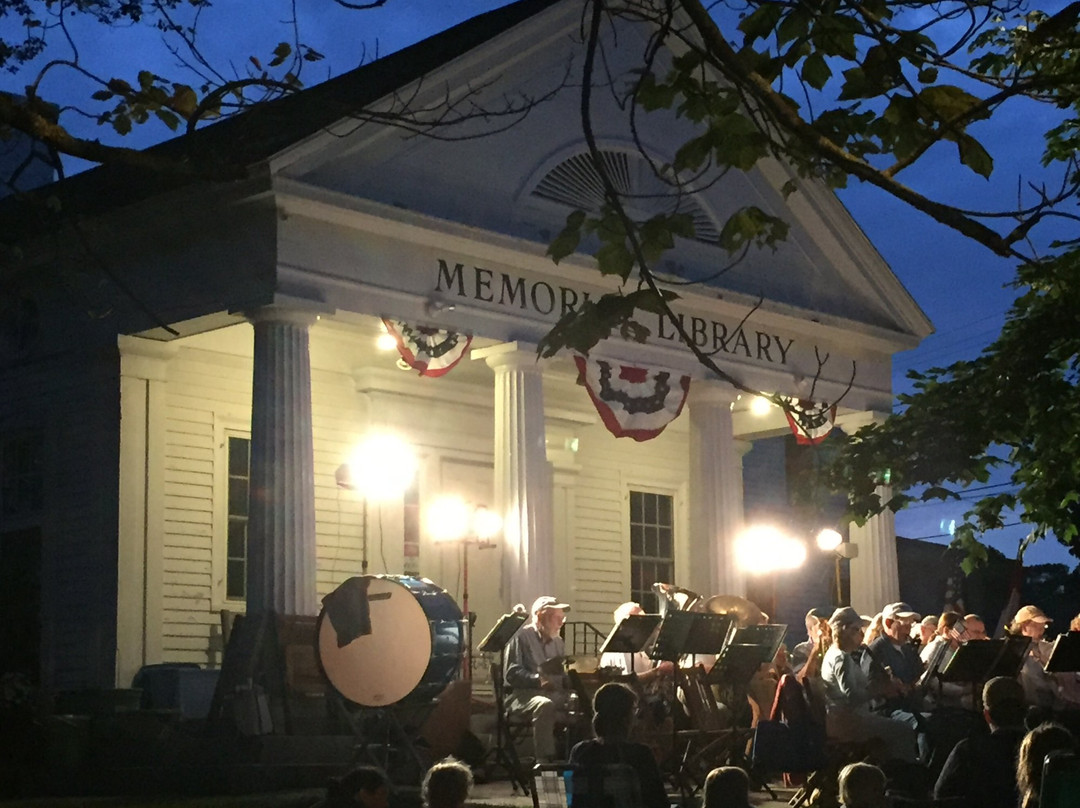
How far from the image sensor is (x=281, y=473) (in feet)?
54.0

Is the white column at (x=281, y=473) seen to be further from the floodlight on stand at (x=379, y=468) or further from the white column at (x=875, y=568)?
the white column at (x=875, y=568)

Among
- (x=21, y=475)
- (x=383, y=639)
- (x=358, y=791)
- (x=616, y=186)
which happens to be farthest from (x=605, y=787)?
(x=21, y=475)

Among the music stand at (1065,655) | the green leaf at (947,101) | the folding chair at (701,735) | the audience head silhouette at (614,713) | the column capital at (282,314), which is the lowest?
the folding chair at (701,735)

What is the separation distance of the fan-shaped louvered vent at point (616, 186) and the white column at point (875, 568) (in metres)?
4.30

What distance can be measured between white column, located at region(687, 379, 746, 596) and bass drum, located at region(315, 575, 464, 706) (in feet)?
23.2

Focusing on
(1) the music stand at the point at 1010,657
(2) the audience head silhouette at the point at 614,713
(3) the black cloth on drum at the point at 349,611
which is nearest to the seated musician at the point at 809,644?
(1) the music stand at the point at 1010,657

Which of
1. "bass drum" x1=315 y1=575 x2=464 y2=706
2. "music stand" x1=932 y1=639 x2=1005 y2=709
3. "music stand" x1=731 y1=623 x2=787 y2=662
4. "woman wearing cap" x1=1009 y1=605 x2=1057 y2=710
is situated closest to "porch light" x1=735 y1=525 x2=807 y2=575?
"woman wearing cap" x1=1009 y1=605 x2=1057 y2=710

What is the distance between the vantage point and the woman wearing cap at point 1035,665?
16.9 m

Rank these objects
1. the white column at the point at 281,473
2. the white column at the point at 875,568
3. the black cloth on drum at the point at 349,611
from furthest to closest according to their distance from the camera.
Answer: the white column at the point at 875,568 → the white column at the point at 281,473 → the black cloth on drum at the point at 349,611

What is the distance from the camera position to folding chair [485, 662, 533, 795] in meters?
14.4

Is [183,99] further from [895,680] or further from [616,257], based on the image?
[895,680]

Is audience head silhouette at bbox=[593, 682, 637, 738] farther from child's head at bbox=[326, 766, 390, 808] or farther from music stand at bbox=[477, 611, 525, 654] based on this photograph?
music stand at bbox=[477, 611, 525, 654]

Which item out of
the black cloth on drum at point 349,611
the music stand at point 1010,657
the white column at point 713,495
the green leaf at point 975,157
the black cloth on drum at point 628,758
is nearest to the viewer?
the green leaf at point 975,157

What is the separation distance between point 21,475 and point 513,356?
568 centimetres
